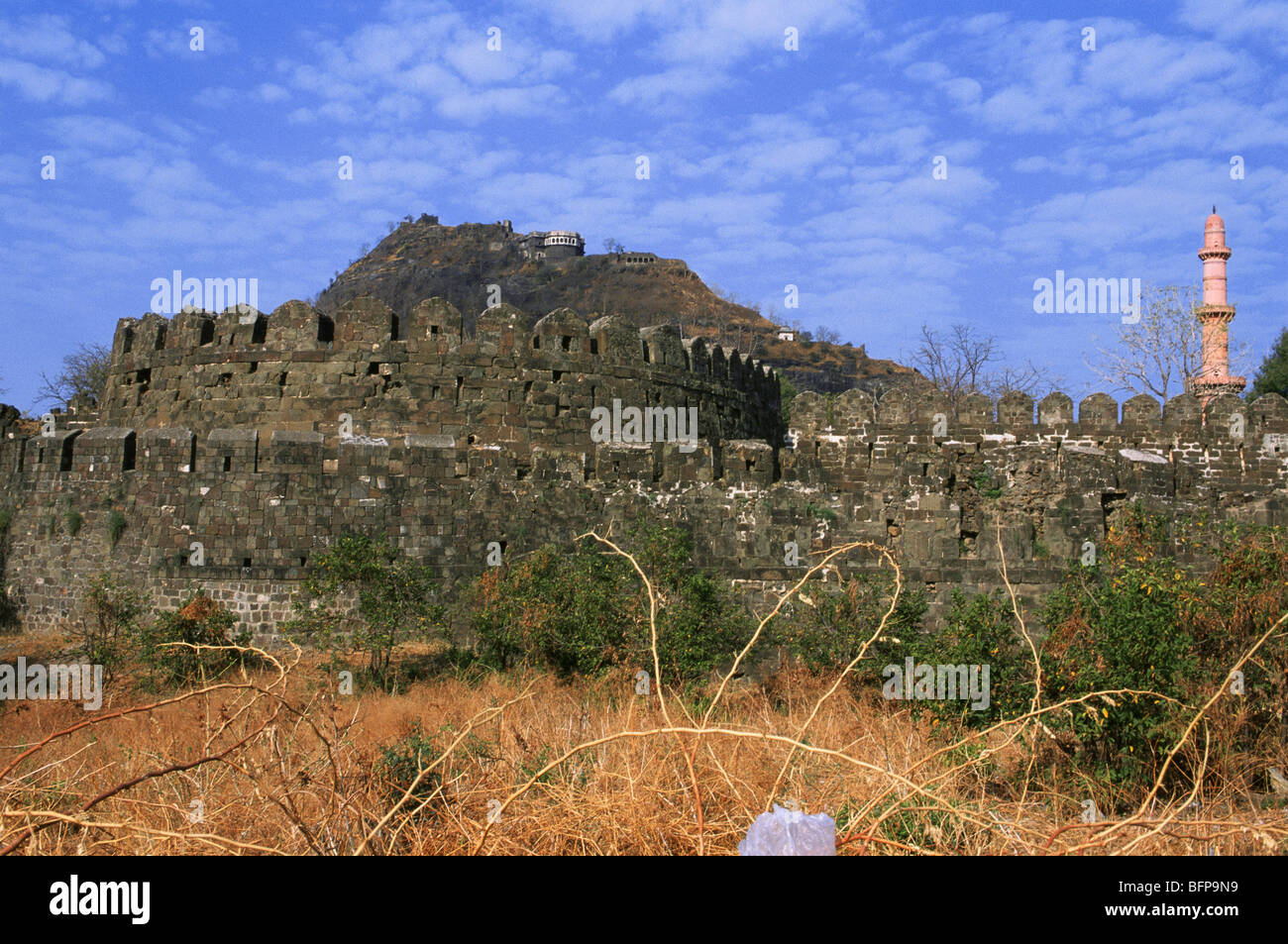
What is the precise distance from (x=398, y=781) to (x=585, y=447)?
1213cm

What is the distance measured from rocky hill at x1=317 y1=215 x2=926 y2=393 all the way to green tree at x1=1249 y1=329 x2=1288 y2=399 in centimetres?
3106

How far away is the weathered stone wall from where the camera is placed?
13648 millimetres

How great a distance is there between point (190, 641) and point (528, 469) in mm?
5055

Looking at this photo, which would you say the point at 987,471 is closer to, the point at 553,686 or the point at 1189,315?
the point at 553,686

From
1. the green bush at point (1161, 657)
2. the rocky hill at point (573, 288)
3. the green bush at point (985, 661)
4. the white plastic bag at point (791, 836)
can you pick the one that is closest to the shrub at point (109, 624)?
the green bush at point (985, 661)

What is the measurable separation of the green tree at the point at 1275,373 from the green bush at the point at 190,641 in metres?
36.2

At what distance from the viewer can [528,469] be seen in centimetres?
1432

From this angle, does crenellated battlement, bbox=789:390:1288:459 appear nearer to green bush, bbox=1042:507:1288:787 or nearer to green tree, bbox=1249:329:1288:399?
green bush, bbox=1042:507:1288:787

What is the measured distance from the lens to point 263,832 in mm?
5414

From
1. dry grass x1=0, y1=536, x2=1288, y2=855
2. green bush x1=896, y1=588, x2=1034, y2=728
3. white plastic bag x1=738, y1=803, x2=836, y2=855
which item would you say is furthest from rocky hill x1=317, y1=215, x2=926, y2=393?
white plastic bag x1=738, y1=803, x2=836, y2=855

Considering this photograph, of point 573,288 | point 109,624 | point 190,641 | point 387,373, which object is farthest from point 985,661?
point 573,288
